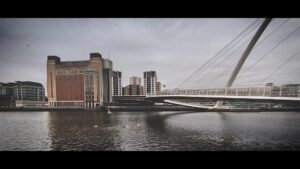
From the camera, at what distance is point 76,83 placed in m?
52.5

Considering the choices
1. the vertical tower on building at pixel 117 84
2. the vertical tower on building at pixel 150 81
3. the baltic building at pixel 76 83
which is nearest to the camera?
the baltic building at pixel 76 83

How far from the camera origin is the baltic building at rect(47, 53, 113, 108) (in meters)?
50.6

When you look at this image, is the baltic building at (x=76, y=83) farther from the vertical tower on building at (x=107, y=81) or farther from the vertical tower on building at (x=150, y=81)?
the vertical tower on building at (x=150, y=81)

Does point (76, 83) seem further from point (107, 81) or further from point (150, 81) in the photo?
point (150, 81)

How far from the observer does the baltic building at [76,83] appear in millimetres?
50594

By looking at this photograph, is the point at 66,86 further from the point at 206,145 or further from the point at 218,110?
the point at 206,145

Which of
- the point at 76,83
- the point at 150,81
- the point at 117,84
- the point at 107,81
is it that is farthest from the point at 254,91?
the point at 117,84

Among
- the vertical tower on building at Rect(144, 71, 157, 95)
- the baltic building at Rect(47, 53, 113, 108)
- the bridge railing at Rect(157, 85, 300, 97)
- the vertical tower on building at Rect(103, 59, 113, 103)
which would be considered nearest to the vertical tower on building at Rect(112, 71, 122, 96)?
the vertical tower on building at Rect(103, 59, 113, 103)

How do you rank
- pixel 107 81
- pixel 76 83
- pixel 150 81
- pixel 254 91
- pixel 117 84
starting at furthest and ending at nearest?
pixel 117 84 → pixel 150 81 → pixel 107 81 → pixel 76 83 → pixel 254 91

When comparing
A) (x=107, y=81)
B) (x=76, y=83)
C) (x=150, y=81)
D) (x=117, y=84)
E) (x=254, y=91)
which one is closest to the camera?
(x=254, y=91)

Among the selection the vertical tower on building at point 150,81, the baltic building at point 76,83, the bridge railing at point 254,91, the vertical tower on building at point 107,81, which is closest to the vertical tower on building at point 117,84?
the vertical tower on building at point 107,81

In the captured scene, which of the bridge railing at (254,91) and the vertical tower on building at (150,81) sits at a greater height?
the vertical tower on building at (150,81)
